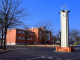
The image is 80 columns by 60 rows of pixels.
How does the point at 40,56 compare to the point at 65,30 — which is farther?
the point at 65,30

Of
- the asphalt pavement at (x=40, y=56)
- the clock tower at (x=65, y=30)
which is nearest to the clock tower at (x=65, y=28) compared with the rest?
the clock tower at (x=65, y=30)

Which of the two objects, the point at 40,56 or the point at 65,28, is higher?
the point at 65,28

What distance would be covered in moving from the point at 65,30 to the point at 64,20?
1813 mm

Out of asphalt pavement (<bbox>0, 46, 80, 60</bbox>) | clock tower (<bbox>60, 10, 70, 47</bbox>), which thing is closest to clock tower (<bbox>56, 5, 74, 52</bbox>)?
clock tower (<bbox>60, 10, 70, 47</bbox>)

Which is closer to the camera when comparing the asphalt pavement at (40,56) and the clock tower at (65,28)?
the asphalt pavement at (40,56)

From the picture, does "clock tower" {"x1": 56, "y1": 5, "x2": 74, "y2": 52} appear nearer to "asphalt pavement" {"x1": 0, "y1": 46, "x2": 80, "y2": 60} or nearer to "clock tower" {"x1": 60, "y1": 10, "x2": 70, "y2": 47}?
"clock tower" {"x1": 60, "y1": 10, "x2": 70, "y2": 47}

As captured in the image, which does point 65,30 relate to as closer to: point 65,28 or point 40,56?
point 65,28

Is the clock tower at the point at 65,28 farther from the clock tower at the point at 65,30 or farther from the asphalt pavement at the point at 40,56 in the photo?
the asphalt pavement at the point at 40,56

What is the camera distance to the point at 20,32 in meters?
57.2

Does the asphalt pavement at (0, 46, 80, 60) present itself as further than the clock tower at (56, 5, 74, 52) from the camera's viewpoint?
No

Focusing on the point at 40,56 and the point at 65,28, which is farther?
the point at 65,28

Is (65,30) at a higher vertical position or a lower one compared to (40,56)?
higher

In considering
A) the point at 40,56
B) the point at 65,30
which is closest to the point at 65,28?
the point at 65,30

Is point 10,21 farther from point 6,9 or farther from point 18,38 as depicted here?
point 18,38
